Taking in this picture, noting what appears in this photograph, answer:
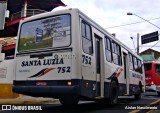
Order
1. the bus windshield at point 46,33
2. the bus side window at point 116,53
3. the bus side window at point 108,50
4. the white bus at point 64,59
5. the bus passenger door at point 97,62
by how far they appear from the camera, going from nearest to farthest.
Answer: the white bus at point 64,59 < the bus windshield at point 46,33 < the bus passenger door at point 97,62 < the bus side window at point 108,50 < the bus side window at point 116,53

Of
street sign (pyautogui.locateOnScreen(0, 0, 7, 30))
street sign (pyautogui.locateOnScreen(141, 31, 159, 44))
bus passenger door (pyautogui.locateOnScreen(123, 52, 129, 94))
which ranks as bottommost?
bus passenger door (pyautogui.locateOnScreen(123, 52, 129, 94))

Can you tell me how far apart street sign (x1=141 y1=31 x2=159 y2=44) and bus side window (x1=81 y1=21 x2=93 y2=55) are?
91.6ft

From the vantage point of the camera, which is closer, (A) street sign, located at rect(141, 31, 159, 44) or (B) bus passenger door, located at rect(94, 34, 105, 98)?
(B) bus passenger door, located at rect(94, 34, 105, 98)

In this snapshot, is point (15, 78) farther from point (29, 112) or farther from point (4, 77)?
point (4, 77)

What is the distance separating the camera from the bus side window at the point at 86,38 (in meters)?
9.27

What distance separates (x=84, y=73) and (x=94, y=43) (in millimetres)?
1531

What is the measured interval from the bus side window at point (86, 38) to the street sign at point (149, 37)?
27.9m

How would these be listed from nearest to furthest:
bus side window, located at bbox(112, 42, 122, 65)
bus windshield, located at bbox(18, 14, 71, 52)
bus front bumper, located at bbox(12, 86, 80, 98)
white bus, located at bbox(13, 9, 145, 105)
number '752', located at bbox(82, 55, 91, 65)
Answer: bus front bumper, located at bbox(12, 86, 80, 98) < white bus, located at bbox(13, 9, 145, 105) < number '752', located at bbox(82, 55, 91, 65) < bus windshield, located at bbox(18, 14, 71, 52) < bus side window, located at bbox(112, 42, 122, 65)

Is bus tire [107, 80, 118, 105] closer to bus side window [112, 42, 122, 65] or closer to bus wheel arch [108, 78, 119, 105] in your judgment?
bus wheel arch [108, 78, 119, 105]

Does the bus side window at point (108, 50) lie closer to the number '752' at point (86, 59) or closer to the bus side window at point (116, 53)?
the bus side window at point (116, 53)

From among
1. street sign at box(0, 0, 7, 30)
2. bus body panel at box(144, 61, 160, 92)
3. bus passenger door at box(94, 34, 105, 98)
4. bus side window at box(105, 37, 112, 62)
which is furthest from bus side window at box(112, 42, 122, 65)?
bus body panel at box(144, 61, 160, 92)

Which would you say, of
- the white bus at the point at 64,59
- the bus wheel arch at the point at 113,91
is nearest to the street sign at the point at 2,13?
the white bus at the point at 64,59

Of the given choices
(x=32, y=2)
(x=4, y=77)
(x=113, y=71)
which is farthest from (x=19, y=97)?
(x=32, y=2)

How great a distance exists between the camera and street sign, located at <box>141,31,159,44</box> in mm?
36844
